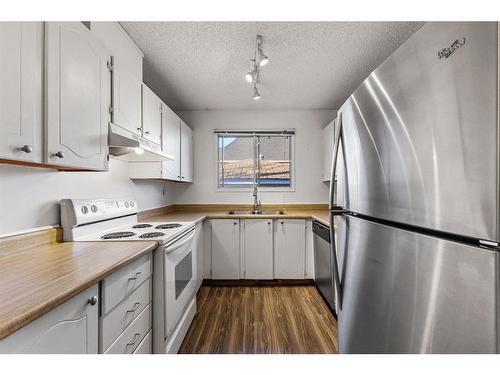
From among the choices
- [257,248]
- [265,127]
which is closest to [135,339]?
[257,248]

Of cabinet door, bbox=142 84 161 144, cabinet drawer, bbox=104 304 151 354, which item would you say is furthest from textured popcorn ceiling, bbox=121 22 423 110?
cabinet drawer, bbox=104 304 151 354

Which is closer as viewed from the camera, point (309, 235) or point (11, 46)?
point (11, 46)

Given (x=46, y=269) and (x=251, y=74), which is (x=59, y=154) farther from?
(x=251, y=74)

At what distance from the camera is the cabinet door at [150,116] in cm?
187

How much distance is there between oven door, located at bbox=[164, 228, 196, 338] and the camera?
1448mm

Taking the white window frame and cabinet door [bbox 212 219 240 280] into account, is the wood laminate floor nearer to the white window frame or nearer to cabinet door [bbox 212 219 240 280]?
cabinet door [bbox 212 219 240 280]

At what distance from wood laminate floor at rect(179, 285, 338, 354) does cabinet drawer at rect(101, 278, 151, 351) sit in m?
0.69

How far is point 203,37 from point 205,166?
1.89 m

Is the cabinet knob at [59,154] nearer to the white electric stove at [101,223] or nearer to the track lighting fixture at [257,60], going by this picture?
the white electric stove at [101,223]

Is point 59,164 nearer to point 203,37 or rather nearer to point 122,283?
point 122,283

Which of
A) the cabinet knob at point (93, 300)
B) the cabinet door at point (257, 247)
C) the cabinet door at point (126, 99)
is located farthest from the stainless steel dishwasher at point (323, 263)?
the cabinet door at point (126, 99)

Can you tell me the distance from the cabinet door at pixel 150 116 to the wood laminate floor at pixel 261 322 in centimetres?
167
